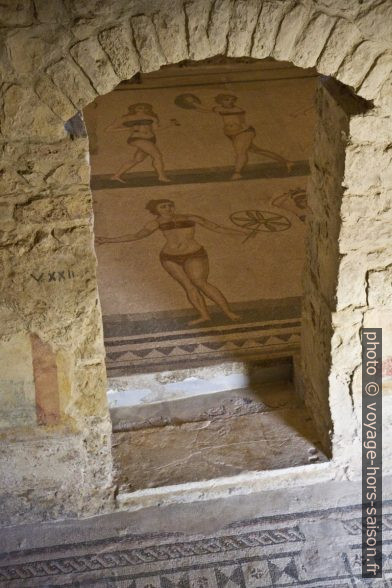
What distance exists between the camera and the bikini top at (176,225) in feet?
19.8

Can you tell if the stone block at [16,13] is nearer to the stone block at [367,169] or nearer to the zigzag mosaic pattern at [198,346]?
the stone block at [367,169]

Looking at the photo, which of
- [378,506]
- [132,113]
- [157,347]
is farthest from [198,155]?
[378,506]

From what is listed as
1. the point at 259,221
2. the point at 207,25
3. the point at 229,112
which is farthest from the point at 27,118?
the point at 229,112

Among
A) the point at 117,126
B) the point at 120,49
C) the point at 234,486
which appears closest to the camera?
the point at 120,49

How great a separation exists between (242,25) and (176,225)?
9.86 ft

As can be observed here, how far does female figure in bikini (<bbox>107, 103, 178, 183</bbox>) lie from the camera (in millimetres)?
6914

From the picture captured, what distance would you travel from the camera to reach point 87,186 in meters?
3.37

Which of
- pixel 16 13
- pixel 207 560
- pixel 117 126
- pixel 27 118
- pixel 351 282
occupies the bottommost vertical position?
pixel 207 560

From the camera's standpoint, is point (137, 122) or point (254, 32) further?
point (137, 122)

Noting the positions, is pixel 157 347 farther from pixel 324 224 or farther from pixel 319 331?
pixel 324 224

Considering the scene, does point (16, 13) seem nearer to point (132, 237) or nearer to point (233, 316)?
point (233, 316)

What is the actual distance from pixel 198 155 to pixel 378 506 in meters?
3.83

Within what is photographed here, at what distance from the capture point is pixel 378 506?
4039 mm

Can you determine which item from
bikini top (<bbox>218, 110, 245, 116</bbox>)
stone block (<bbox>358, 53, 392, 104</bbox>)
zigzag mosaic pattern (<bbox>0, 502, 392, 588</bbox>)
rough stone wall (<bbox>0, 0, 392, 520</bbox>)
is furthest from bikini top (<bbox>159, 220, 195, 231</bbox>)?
stone block (<bbox>358, 53, 392, 104</bbox>)
